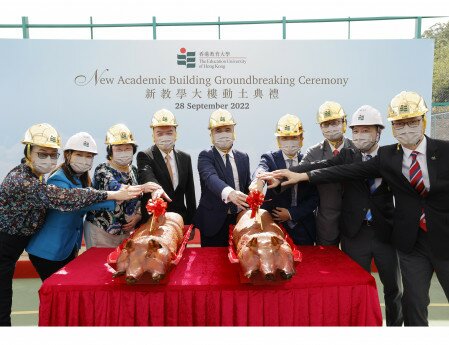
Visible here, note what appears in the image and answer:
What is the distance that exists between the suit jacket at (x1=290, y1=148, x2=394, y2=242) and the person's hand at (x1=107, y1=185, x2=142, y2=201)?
134cm

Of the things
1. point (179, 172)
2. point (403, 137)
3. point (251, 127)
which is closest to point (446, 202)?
point (403, 137)

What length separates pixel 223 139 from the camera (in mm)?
3480

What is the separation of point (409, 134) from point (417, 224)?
0.64 meters

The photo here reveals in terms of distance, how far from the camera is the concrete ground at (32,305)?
4051mm

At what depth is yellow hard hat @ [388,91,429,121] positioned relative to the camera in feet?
8.46

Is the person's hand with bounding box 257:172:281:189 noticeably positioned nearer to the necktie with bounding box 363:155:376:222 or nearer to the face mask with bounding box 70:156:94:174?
the necktie with bounding box 363:155:376:222

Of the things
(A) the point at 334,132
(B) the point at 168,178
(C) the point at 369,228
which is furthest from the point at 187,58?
(C) the point at 369,228

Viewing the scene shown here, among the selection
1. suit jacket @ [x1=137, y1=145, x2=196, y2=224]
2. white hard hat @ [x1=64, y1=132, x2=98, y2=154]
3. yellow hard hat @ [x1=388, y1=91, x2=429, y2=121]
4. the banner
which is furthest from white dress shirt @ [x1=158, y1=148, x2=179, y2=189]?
Answer: the banner

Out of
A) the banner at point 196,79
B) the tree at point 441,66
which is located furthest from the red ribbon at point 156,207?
the tree at point 441,66

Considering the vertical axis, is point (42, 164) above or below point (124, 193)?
above

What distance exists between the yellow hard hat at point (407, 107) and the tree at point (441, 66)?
61.4 feet

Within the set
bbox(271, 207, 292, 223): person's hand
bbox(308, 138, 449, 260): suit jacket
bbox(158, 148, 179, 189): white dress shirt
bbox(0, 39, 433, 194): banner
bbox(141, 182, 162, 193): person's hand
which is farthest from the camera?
bbox(0, 39, 433, 194): banner

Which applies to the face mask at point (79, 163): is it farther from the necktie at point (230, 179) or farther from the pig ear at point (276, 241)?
the pig ear at point (276, 241)
